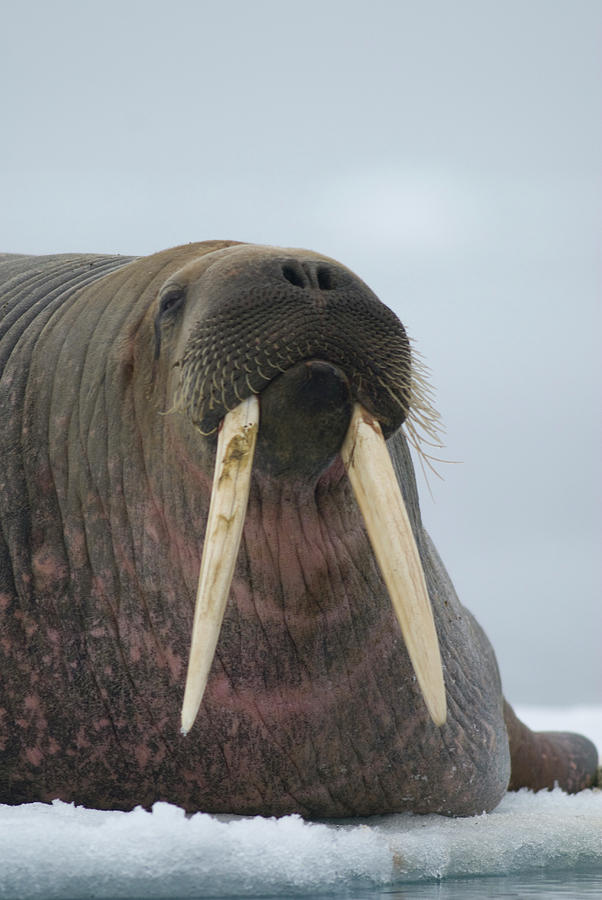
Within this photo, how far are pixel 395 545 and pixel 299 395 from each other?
597mm

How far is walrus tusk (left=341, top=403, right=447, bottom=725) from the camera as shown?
4.42 m

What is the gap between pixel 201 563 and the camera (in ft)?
16.1

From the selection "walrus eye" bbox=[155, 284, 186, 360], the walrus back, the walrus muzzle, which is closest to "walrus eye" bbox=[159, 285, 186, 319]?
"walrus eye" bbox=[155, 284, 186, 360]

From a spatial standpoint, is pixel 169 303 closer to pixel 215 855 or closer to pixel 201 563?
pixel 201 563

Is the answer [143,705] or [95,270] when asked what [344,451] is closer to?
[143,705]

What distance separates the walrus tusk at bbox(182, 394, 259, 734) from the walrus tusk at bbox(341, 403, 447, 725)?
0.36 meters

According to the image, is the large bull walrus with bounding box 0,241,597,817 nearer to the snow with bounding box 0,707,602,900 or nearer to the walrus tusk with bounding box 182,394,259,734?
the walrus tusk with bounding box 182,394,259,734

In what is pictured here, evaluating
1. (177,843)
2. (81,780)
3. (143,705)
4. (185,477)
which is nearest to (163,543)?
(185,477)

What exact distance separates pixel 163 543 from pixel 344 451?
937 millimetres

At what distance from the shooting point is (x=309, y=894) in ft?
14.3

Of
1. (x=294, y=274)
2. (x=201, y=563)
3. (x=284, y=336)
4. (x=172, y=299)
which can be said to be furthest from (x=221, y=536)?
(x=172, y=299)

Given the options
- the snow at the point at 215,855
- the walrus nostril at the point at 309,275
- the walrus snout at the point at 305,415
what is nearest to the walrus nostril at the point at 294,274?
the walrus nostril at the point at 309,275

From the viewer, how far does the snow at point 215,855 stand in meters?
4.22

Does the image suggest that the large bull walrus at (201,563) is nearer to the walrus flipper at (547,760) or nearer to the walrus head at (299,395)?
the walrus head at (299,395)
